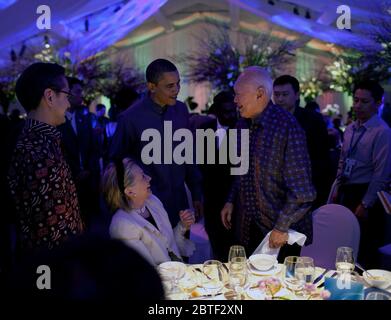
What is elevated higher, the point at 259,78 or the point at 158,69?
the point at 158,69

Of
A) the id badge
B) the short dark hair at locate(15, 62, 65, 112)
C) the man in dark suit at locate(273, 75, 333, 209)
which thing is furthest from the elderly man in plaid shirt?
the man in dark suit at locate(273, 75, 333, 209)

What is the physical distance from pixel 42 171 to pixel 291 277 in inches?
41.2

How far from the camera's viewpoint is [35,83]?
177cm

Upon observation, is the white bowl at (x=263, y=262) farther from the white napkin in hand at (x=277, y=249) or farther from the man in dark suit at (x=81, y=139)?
the man in dark suit at (x=81, y=139)

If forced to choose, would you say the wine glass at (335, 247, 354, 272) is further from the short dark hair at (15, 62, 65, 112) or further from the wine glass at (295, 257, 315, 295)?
the short dark hair at (15, 62, 65, 112)

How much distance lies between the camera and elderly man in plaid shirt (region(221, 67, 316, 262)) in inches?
81.8

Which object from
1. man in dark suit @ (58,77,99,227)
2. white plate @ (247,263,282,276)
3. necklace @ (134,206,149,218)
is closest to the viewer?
white plate @ (247,263,282,276)

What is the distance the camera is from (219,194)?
11.7ft

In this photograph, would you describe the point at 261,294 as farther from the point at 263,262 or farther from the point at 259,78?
the point at 259,78

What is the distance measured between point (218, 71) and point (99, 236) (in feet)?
20.9

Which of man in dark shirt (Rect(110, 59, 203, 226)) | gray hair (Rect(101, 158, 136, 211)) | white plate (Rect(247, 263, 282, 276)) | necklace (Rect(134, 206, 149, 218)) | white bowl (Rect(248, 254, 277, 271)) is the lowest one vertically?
white plate (Rect(247, 263, 282, 276))

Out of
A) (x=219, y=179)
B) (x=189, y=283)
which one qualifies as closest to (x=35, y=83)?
(x=189, y=283)

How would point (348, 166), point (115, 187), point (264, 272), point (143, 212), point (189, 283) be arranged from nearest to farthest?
1. point (189, 283)
2. point (264, 272)
3. point (115, 187)
4. point (143, 212)
5. point (348, 166)

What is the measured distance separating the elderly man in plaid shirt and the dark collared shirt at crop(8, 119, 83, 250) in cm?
95
